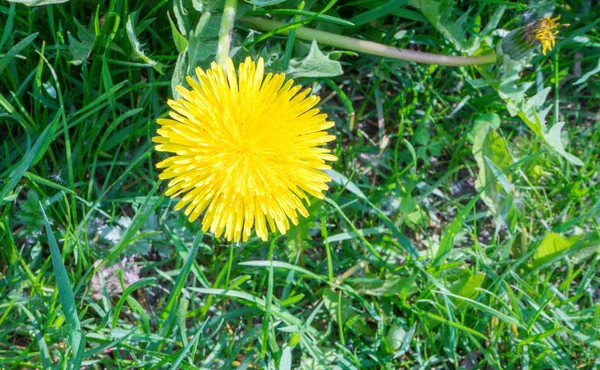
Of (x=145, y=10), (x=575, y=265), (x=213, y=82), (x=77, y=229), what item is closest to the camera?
(x=213, y=82)

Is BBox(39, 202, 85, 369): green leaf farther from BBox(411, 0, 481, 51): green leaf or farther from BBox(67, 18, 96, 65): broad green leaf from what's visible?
BBox(411, 0, 481, 51): green leaf

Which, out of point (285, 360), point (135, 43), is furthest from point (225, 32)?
point (285, 360)

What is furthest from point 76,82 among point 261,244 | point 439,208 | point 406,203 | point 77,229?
point 439,208

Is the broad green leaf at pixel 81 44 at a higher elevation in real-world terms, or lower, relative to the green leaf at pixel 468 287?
higher

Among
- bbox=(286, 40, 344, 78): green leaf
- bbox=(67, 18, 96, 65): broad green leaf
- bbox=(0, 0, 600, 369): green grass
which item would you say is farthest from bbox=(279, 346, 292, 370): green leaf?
bbox=(67, 18, 96, 65): broad green leaf

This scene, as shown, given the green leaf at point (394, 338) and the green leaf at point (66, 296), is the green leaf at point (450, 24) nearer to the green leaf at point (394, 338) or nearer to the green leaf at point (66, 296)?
the green leaf at point (394, 338)

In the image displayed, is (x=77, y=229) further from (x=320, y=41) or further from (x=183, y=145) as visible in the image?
(x=320, y=41)

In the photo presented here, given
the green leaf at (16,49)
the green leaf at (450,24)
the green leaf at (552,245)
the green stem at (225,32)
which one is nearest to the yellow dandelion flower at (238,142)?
the green stem at (225,32)
